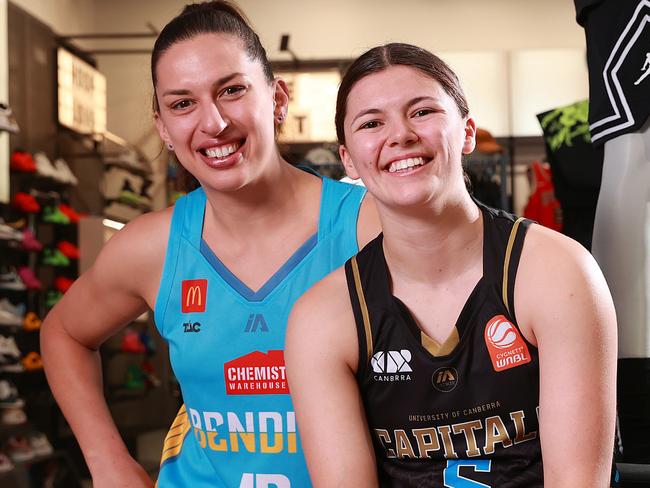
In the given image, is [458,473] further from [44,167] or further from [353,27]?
[353,27]

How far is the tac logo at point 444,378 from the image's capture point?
154 centimetres

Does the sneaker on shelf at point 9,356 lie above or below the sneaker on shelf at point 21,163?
below

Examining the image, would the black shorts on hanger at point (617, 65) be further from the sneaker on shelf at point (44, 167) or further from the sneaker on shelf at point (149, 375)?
the sneaker on shelf at point (149, 375)

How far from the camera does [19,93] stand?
7.51 m

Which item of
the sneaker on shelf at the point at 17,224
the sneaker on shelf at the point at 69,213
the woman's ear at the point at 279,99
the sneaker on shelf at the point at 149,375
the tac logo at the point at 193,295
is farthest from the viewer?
the sneaker on shelf at the point at 149,375

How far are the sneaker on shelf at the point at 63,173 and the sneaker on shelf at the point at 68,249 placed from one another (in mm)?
518

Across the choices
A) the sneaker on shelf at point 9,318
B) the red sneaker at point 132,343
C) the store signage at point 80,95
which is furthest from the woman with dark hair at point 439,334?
the store signage at point 80,95

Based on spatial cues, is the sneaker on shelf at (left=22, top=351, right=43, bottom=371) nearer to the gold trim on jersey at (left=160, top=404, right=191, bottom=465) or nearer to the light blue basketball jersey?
the gold trim on jersey at (left=160, top=404, right=191, bottom=465)

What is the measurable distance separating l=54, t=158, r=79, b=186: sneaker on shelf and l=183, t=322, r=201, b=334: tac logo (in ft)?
19.8

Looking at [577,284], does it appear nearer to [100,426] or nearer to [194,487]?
[194,487]

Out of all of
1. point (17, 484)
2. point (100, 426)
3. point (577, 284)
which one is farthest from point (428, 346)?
point (17, 484)

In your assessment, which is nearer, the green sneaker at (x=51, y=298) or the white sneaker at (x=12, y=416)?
the white sneaker at (x=12, y=416)

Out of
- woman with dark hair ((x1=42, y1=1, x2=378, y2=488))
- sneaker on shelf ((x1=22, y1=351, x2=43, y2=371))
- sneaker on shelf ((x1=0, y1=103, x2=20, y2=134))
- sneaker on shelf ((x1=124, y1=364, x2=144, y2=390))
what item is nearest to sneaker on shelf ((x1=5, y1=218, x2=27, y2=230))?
sneaker on shelf ((x1=0, y1=103, x2=20, y2=134))

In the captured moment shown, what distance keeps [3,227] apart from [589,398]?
18.1 feet
